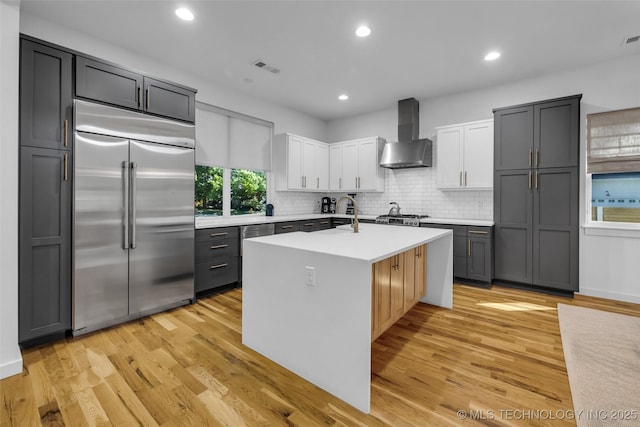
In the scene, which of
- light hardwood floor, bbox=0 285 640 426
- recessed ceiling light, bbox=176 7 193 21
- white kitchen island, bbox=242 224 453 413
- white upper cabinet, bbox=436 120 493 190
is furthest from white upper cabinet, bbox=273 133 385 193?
light hardwood floor, bbox=0 285 640 426

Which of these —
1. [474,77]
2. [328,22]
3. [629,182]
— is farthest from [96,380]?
[629,182]

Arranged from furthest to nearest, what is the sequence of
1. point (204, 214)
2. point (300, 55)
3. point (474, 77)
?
point (204, 214) → point (474, 77) → point (300, 55)

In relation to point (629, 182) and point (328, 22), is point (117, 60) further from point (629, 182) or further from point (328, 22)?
point (629, 182)

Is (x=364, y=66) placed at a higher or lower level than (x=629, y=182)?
higher

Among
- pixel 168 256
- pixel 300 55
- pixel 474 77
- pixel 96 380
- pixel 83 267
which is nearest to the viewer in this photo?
pixel 96 380

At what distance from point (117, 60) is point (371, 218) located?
4.21 metres

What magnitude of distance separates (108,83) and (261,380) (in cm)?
297

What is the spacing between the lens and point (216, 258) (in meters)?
3.89

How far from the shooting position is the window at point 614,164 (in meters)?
3.62

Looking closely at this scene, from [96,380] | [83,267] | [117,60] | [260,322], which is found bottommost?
[96,380]

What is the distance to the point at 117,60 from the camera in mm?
3445

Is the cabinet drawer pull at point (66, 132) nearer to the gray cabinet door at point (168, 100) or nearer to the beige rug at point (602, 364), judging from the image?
the gray cabinet door at point (168, 100)

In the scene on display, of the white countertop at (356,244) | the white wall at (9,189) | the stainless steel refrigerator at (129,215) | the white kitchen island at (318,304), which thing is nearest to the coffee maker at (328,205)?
the stainless steel refrigerator at (129,215)

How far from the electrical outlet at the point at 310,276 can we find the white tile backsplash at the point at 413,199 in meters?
3.52
